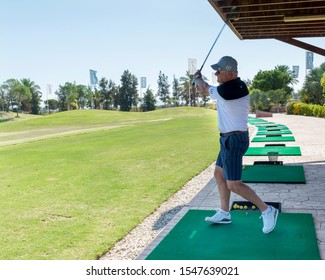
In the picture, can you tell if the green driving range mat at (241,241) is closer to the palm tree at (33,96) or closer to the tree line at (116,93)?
the tree line at (116,93)

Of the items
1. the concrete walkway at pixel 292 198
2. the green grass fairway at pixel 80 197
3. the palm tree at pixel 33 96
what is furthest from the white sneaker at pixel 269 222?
the palm tree at pixel 33 96

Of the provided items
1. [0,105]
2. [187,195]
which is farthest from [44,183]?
[0,105]

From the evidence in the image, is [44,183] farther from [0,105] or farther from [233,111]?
[0,105]

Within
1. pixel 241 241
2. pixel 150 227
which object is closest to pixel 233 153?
pixel 241 241

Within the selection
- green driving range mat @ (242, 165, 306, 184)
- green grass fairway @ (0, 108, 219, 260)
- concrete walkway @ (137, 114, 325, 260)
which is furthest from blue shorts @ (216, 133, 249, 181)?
green driving range mat @ (242, 165, 306, 184)

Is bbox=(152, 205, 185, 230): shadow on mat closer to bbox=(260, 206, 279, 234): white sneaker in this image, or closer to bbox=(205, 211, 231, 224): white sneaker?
bbox=(205, 211, 231, 224): white sneaker

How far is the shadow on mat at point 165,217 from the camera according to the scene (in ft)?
16.6

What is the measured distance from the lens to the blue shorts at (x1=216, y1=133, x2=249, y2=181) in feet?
13.0

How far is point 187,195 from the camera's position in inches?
265

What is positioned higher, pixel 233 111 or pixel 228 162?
pixel 233 111

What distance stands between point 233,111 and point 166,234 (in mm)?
1710

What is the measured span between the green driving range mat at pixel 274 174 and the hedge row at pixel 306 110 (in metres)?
30.0

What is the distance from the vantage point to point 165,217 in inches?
215
